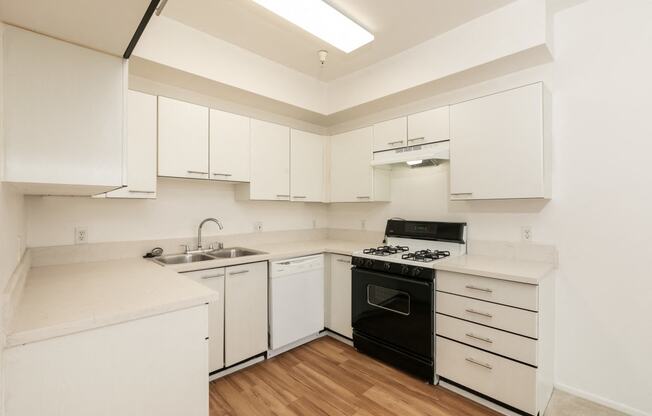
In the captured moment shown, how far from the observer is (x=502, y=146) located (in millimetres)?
2174

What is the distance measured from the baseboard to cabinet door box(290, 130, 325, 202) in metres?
2.56

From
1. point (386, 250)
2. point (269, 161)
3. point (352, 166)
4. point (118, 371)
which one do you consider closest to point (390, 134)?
point (352, 166)

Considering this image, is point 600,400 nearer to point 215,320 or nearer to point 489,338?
point 489,338

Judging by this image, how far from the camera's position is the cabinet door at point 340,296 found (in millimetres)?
2846

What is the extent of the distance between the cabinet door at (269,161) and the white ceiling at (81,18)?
66.5 inches

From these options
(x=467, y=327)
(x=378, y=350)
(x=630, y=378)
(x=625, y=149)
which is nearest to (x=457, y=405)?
(x=467, y=327)

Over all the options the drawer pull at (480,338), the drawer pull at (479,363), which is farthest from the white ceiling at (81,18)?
the drawer pull at (479,363)

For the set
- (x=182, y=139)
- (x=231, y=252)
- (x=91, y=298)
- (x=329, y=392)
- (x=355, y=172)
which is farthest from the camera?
(x=355, y=172)

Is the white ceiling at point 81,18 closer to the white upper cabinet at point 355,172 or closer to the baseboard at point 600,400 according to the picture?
the white upper cabinet at point 355,172

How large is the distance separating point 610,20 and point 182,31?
293cm

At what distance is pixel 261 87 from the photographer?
2725 millimetres

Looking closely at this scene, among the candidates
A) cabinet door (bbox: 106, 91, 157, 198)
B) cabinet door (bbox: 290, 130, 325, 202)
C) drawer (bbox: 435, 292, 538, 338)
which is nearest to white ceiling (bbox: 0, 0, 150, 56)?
cabinet door (bbox: 106, 91, 157, 198)

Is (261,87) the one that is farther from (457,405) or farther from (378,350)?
(457,405)

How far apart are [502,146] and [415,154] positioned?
65 centimetres
